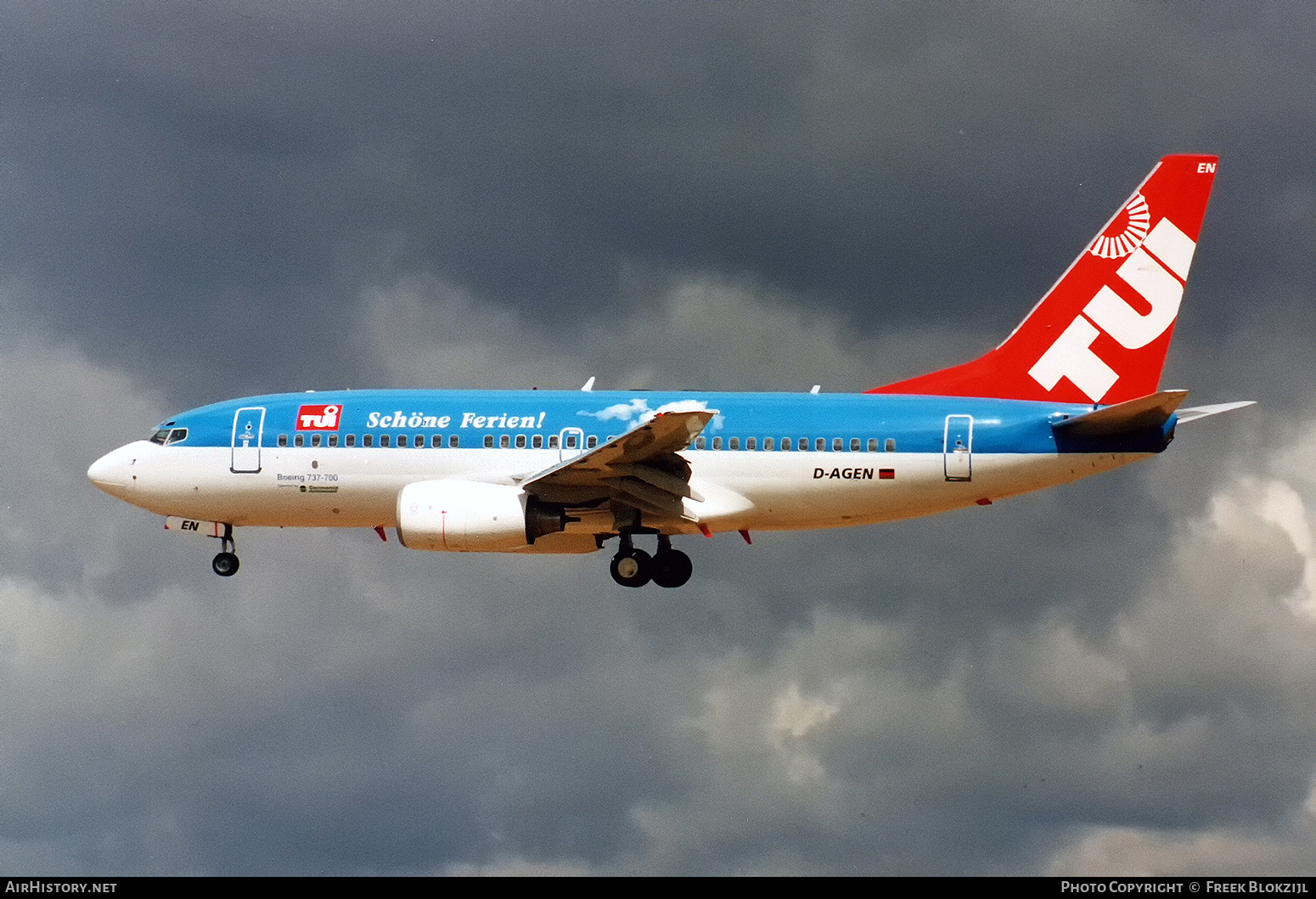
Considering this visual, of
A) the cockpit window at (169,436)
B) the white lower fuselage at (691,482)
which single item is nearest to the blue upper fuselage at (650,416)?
the cockpit window at (169,436)

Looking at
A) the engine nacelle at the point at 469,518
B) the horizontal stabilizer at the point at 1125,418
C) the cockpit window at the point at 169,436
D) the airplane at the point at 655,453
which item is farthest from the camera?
the cockpit window at the point at 169,436

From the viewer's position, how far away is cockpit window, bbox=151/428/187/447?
60125mm

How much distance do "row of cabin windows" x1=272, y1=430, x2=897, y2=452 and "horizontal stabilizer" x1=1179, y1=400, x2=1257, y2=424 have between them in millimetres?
8175

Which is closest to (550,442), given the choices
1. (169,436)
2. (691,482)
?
(691,482)

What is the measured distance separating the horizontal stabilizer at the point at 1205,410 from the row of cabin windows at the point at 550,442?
817cm

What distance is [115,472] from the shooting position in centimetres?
6088

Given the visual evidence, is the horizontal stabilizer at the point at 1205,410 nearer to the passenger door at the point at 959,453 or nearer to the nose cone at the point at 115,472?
the passenger door at the point at 959,453

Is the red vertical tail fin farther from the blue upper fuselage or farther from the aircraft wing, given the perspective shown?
the aircraft wing

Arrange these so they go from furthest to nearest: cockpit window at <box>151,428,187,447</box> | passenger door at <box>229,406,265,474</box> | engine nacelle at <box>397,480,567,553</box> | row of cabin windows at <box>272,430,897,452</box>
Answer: cockpit window at <box>151,428,187,447</box> < passenger door at <box>229,406,265,474</box> < row of cabin windows at <box>272,430,897,452</box> < engine nacelle at <box>397,480,567,553</box>

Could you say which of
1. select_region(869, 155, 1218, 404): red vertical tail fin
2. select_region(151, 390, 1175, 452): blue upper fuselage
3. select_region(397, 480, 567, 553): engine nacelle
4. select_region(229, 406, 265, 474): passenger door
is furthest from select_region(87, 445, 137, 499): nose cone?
select_region(869, 155, 1218, 404): red vertical tail fin

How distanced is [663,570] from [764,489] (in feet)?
13.5

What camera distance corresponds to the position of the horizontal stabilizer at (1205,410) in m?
56.4

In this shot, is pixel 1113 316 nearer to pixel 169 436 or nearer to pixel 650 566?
pixel 650 566

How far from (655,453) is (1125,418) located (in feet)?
42.6
